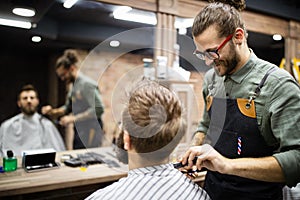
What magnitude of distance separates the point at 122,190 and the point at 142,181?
0.08 m

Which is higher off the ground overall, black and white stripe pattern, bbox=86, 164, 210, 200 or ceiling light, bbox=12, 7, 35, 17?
ceiling light, bbox=12, 7, 35, 17

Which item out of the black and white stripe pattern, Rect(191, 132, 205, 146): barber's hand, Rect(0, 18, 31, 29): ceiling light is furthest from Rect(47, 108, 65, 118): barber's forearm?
the black and white stripe pattern

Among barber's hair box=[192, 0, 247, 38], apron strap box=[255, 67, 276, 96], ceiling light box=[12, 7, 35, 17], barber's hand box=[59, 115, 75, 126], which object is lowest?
barber's hand box=[59, 115, 75, 126]

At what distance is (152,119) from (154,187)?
0.27m

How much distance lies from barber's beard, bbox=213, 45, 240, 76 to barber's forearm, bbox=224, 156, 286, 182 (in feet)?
1.50

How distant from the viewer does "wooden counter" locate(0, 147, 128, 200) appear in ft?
5.30

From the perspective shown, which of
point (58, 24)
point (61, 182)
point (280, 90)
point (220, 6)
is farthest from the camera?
point (58, 24)

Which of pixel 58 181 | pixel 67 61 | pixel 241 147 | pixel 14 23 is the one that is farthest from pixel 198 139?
pixel 67 61

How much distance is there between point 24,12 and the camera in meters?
2.45

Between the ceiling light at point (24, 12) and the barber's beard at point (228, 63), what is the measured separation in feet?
6.69

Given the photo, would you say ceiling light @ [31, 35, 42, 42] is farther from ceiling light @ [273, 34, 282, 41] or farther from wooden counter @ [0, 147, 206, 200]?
ceiling light @ [273, 34, 282, 41]

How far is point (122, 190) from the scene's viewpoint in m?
0.96

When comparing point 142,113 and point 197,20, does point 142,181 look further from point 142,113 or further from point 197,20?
point 197,20

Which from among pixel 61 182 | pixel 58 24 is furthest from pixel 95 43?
pixel 61 182
